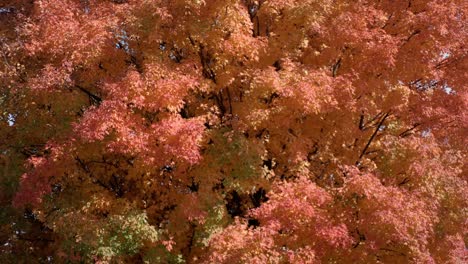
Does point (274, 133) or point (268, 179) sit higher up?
point (274, 133)

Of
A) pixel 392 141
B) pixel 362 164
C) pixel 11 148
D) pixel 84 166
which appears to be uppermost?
pixel 392 141

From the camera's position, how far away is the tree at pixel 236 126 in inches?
450

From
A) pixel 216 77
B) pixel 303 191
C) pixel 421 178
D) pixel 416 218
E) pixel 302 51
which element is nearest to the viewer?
pixel 416 218

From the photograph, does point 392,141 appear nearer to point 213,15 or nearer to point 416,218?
point 416,218

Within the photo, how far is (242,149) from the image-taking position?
12352 millimetres

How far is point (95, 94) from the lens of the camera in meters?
14.8

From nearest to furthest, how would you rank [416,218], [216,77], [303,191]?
[416,218], [303,191], [216,77]

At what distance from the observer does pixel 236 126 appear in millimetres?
12852

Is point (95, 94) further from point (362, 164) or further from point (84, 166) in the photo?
point (362, 164)

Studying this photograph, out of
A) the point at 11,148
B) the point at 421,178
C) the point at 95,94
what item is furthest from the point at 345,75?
the point at 11,148

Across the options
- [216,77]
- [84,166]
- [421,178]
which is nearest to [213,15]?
[216,77]

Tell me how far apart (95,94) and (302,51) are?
18.7 feet

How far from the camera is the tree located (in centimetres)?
1143

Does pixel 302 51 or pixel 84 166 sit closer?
pixel 84 166
